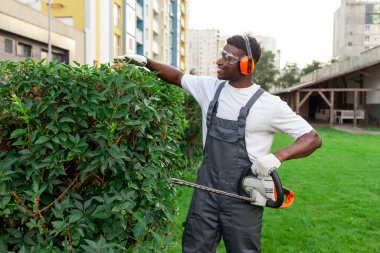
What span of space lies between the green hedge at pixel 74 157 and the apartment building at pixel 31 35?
16.6 m

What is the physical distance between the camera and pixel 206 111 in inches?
133

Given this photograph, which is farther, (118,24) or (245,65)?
(118,24)

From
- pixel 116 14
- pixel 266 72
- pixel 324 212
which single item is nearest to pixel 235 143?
pixel 324 212

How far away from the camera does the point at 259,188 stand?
9.91 ft

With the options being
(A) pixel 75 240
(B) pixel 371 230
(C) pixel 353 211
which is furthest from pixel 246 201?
(C) pixel 353 211

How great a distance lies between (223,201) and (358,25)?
327 feet

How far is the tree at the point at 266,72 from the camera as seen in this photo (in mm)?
84750

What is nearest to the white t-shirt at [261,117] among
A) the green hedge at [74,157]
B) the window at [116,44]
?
the green hedge at [74,157]

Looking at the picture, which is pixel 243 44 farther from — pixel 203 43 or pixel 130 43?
pixel 203 43

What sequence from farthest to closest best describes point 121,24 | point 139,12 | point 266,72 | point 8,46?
1. point 266,72
2. point 139,12
3. point 121,24
4. point 8,46

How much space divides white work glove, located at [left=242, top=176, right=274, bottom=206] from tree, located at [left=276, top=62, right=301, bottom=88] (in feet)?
265

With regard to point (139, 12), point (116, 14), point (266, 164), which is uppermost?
point (139, 12)

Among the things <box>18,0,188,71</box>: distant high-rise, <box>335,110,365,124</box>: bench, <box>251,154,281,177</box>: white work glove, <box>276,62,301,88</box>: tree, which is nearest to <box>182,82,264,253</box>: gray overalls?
<box>251,154,281,177</box>: white work glove

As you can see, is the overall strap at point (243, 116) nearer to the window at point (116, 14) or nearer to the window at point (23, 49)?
the window at point (23, 49)
